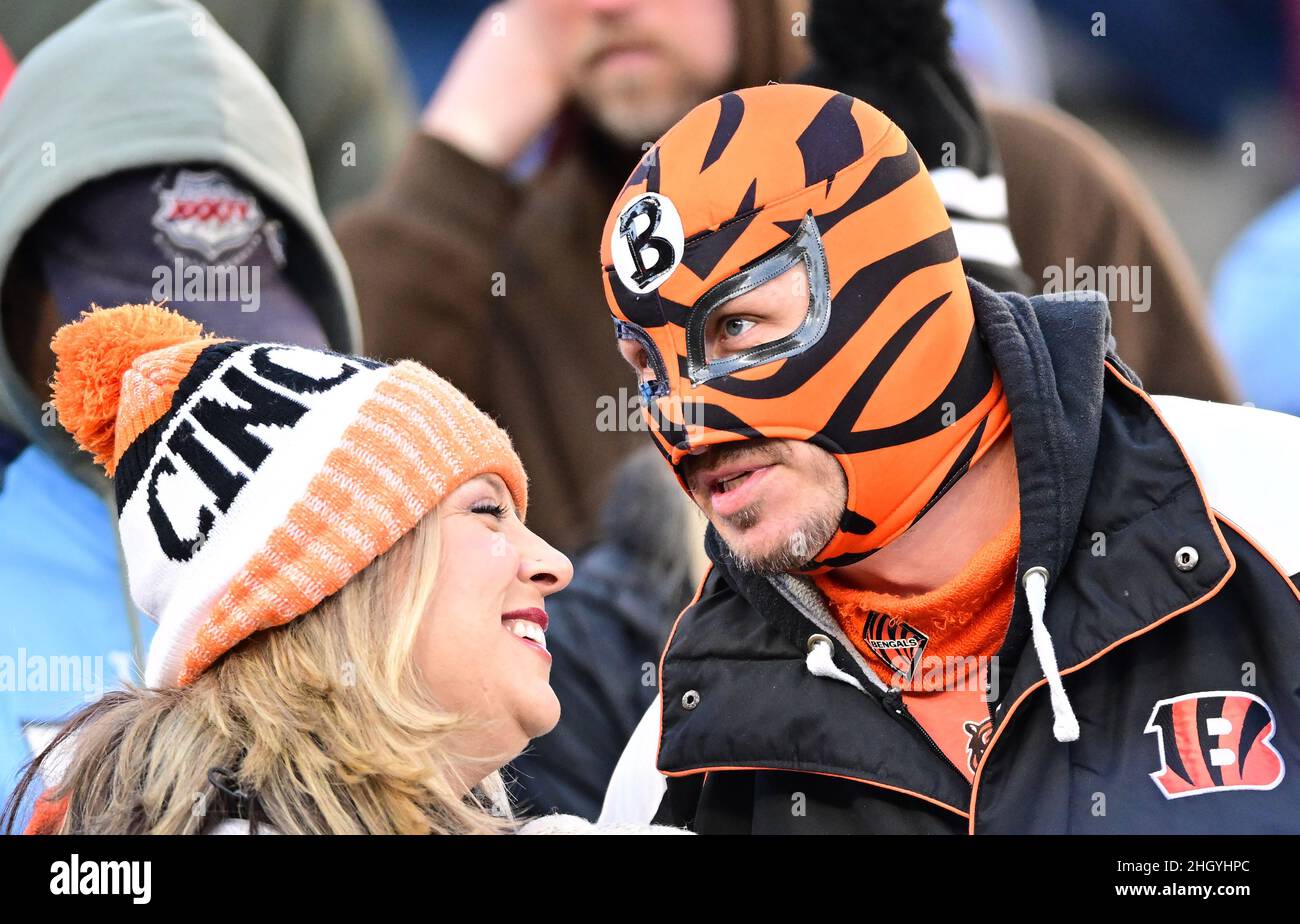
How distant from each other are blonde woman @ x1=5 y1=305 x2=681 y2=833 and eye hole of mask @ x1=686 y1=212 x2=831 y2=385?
342 millimetres

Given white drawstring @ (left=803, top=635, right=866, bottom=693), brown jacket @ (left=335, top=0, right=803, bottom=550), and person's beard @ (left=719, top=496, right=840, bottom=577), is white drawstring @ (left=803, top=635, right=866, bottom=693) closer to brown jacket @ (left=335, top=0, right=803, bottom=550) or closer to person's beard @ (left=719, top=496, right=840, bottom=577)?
person's beard @ (left=719, top=496, right=840, bottom=577)

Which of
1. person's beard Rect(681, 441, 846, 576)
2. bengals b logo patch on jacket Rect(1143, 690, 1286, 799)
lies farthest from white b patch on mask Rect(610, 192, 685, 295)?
bengals b logo patch on jacket Rect(1143, 690, 1286, 799)

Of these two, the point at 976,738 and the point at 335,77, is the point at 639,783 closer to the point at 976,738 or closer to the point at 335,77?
the point at 976,738

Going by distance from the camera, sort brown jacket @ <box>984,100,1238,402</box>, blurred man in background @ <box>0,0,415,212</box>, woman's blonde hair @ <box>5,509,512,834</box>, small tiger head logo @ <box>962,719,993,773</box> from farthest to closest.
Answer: blurred man in background @ <box>0,0,415,212</box>, brown jacket @ <box>984,100,1238,402</box>, small tiger head logo @ <box>962,719,993,773</box>, woman's blonde hair @ <box>5,509,512,834</box>

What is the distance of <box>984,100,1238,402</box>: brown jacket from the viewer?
3395 mm

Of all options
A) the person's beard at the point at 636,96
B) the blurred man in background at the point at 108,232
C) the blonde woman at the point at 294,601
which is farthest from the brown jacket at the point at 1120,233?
the blonde woman at the point at 294,601

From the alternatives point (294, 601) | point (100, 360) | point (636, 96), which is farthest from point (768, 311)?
point (636, 96)

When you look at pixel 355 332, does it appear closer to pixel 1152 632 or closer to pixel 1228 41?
pixel 1152 632

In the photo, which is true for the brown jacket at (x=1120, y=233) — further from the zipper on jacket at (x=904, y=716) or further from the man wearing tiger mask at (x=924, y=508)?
the zipper on jacket at (x=904, y=716)

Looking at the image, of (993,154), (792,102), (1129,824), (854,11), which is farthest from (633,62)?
(1129,824)

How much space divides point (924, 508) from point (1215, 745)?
49cm

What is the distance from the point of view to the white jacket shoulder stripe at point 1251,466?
78.2 inches

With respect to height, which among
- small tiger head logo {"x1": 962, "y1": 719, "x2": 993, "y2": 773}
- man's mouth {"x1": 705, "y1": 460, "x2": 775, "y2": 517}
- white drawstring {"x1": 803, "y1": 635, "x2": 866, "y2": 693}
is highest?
man's mouth {"x1": 705, "y1": 460, "x2": 775, "y2": 517}

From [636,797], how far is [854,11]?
1.63 meters
